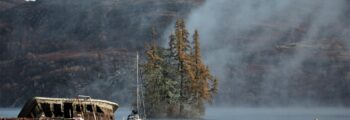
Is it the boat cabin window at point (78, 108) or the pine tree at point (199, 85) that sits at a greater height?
the pine tree at point (199, 85)

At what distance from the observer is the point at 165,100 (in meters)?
120

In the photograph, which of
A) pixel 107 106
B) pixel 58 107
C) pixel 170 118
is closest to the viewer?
pixel 58 107

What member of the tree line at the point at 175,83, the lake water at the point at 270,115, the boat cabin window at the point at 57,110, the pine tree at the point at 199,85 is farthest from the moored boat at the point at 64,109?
the pine tree at the point at 199,85

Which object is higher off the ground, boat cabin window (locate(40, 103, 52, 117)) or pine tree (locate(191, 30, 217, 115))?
pine tree (locate(191, 30, 217, 115))

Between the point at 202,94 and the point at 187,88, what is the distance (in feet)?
11.7

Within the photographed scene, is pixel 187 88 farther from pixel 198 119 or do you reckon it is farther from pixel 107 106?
pixel 107 106

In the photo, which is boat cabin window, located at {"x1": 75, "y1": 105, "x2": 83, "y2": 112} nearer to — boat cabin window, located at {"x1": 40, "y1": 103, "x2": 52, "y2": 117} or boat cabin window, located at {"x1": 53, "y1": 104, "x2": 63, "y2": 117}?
boat cabin window, located at {"x1": 53, "y1": 104, "x2": 63, "y2": 117}

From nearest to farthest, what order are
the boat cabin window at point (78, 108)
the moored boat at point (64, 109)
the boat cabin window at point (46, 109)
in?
the moored boat at point (64, 109)
the boat cabin window at point (46, 109)
the boat cabin window at point (78, 108)

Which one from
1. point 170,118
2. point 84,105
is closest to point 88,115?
point 84,105

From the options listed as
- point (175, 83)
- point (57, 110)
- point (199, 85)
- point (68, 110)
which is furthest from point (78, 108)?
point (199, 85)

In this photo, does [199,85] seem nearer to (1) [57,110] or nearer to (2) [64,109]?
(2) [64,109]

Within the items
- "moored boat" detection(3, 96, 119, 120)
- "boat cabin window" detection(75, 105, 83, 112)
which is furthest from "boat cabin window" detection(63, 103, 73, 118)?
"boat cabin window" detection(75, 105, 83, 112)

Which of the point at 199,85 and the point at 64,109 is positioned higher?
the point at 199,85

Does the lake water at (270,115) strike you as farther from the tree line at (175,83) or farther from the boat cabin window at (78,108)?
the boat cabin window at (78,108)
